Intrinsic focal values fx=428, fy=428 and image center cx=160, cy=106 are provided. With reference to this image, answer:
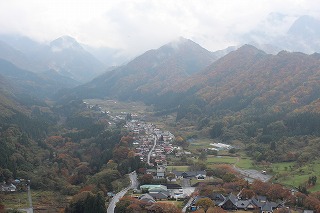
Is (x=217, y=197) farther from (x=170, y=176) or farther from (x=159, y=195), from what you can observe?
(x=170, y=176)

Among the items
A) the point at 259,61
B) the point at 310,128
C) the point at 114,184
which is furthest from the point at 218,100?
the point at 114,184

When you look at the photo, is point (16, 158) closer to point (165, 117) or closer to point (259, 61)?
point (165, 117)

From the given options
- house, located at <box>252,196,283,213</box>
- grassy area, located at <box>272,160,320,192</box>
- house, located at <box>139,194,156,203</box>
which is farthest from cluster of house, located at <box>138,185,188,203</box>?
grassy area, located at <box>272,160,320,192</box>

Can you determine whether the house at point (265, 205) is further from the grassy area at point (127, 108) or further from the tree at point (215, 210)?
the grassy area at point (127, 108)

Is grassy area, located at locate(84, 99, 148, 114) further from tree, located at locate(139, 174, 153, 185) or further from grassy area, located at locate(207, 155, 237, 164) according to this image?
tree, located at locate(139, 174, 153, 185)

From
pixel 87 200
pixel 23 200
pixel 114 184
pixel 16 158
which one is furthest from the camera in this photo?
pixel 16 158

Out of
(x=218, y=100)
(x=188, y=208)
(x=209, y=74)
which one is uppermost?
(x=209, y=74)

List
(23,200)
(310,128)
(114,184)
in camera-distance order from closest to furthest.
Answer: (23,200), (114,184), (310,128)
